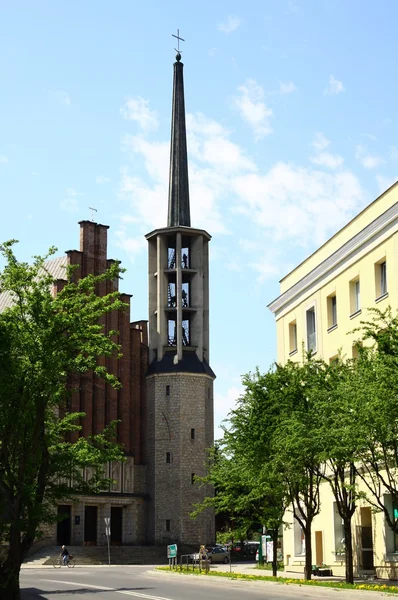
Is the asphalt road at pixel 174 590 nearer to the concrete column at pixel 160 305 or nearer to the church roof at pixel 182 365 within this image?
the church roof at pixel 182 365

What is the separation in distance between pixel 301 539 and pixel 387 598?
20055 mm

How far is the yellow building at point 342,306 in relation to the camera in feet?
105

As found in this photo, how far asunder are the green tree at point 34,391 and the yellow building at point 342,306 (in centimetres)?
1328

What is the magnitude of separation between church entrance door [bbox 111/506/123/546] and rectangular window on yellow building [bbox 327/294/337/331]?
122ft

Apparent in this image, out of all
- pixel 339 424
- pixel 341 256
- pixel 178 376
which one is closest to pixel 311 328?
pixel 341 256

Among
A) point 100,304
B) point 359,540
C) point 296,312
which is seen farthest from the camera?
point 296,312

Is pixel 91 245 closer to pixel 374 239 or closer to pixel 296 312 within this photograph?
pixel 296 312

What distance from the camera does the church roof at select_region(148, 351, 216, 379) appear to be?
71.0 metres

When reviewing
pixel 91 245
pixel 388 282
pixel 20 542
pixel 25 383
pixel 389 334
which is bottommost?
pixel 20 542

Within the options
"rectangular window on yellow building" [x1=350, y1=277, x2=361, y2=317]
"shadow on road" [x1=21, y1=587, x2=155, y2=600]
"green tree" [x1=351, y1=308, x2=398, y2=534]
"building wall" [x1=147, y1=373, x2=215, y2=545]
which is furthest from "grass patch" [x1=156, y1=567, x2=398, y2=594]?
"building wall" [x1=147, y1=373, x2=215, y2=545]

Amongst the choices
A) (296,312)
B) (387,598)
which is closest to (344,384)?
(387,598)

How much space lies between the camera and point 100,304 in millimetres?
21953

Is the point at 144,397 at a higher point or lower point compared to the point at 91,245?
lower

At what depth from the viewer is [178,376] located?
70750 millimetres
